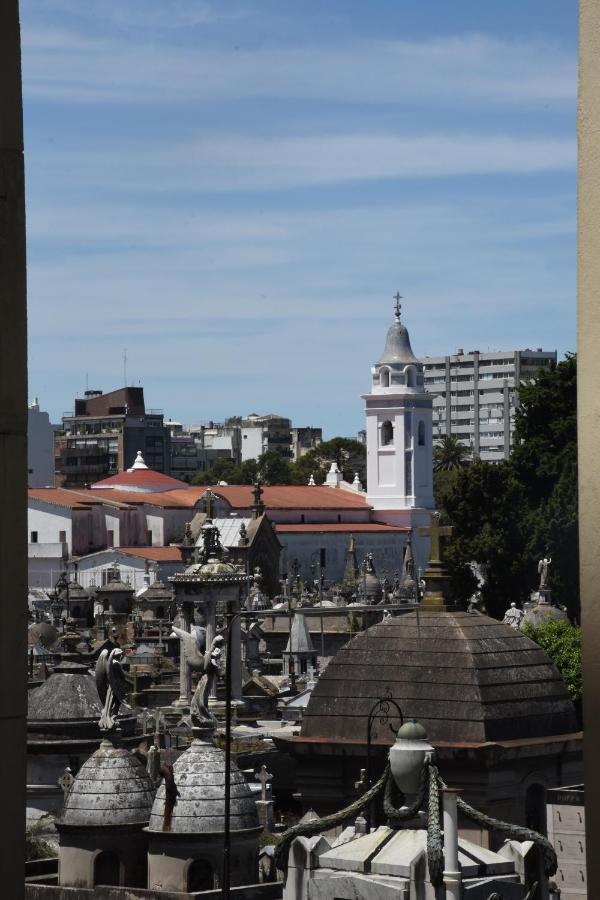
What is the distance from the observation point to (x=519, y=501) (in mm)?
74688

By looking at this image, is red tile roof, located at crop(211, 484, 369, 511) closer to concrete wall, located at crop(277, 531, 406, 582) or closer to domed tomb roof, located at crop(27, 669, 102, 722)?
concrete wall, located at crop(277, 531, 406, 582)

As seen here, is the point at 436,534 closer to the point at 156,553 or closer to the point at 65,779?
the point at 65,779

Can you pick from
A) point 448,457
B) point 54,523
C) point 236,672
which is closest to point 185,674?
point 236,672

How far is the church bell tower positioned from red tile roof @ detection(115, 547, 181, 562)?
70.6 feet

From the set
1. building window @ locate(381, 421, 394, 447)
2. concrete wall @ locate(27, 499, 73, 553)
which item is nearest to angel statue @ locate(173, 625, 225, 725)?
concrete wall @ locate(27, 499, 73, 553)

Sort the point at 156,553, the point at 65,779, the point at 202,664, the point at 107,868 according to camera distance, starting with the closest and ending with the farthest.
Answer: the point at 107,868
the point at 65,779
the point at 202,664
the point at 156,553

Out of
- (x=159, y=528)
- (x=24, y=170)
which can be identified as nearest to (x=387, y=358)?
(x=159, y=528)

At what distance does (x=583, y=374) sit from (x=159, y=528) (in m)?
135

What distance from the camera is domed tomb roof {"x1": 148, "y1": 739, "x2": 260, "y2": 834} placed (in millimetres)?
22406

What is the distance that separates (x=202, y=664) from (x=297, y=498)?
4361 inches

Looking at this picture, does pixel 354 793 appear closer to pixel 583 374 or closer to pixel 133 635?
pixel 583 374

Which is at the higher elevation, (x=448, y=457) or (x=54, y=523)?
(x=448, y=457)

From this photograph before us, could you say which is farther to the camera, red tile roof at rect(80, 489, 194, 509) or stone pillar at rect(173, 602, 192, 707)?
red tile roof at rect(80, 489, 194, 509)

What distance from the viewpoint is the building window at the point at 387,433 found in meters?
145
